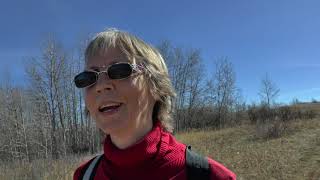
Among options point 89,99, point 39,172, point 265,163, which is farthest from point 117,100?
point 39,172

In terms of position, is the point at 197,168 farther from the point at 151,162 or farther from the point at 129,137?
the point at 129,137

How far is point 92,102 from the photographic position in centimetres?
188

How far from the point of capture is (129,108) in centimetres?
183

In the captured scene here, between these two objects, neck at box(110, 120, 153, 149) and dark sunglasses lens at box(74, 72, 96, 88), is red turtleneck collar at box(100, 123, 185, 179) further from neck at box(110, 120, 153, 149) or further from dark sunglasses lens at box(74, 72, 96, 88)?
dark sunglasses lens at box(74, 72, 96, 88)

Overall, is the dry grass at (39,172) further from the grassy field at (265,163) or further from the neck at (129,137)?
the neck at (129,137)

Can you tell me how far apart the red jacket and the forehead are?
330mm

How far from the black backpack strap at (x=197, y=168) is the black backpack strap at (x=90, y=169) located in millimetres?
439

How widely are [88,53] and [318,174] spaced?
11.1 m

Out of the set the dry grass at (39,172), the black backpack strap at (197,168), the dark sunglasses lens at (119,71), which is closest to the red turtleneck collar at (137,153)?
the black backpack strap at (197,168)

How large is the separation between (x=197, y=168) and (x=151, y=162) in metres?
0.19

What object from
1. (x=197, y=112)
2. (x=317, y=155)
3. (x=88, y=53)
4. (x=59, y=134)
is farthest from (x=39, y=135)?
(x=88, y=53)

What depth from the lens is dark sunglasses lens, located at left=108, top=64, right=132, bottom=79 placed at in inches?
73.0

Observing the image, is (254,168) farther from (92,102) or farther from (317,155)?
(92,102)

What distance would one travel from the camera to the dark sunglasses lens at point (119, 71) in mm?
1854
